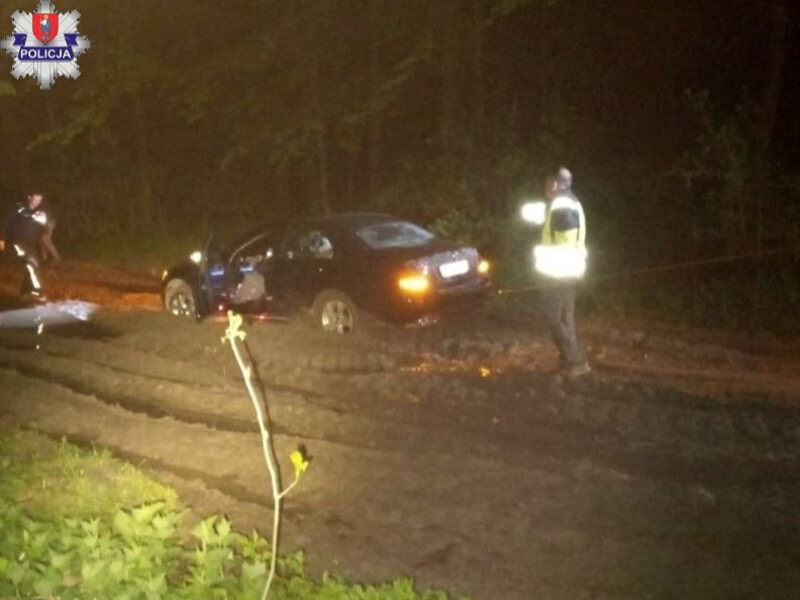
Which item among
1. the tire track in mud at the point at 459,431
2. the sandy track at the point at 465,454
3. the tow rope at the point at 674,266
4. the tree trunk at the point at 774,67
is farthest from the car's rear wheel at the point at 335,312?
the tree trunk at the point at 774,67

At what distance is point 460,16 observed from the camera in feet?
69.2

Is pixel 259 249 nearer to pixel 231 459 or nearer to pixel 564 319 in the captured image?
pixel 564 319

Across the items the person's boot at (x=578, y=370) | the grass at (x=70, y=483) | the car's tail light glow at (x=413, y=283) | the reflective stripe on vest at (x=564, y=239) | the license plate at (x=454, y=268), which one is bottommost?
the grass at (x=70, y=483)

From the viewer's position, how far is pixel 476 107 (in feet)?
71.8

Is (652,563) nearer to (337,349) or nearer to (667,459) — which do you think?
(667,459)

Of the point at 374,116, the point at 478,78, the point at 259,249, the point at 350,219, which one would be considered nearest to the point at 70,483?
the point at 350,219

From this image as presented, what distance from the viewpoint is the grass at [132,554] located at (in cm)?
593

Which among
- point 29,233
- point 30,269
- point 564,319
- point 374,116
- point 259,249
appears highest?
point 374,116

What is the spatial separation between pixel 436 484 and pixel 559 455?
1072 millimetres

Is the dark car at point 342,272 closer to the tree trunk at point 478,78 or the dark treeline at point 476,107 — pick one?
the dark treeline at point 476,107

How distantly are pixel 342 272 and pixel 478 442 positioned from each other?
15.5ft

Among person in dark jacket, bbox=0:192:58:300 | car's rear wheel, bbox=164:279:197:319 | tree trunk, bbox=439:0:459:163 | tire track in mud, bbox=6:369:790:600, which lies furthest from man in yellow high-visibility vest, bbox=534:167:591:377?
tree trunk, bbox=439:0:459:163

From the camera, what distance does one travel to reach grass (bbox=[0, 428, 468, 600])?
593cm

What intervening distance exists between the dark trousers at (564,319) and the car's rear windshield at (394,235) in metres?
2.57
